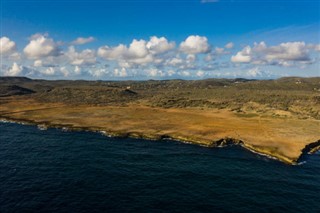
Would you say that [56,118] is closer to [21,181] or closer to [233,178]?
[21,181]

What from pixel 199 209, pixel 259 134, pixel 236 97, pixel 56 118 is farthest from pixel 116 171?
pixel 236 97

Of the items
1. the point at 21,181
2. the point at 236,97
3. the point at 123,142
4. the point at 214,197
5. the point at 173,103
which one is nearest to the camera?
the point at 214,197

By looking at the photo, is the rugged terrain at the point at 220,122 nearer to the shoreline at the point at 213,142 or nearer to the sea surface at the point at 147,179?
the shoreline at the point at 213,142

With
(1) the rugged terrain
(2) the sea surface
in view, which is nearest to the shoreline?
(1) the rugged terrain

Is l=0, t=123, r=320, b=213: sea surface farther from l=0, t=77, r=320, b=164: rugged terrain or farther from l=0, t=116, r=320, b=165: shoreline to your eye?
l=0, t=77, r=320, b=164: rugged terrain

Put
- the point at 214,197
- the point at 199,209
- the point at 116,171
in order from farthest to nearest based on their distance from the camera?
the point at 116,171 → the point at 214,197 → the point at 199,209

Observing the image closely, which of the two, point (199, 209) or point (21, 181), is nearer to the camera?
point (199, 209)

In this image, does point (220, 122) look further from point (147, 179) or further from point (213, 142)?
point (147, 179)
